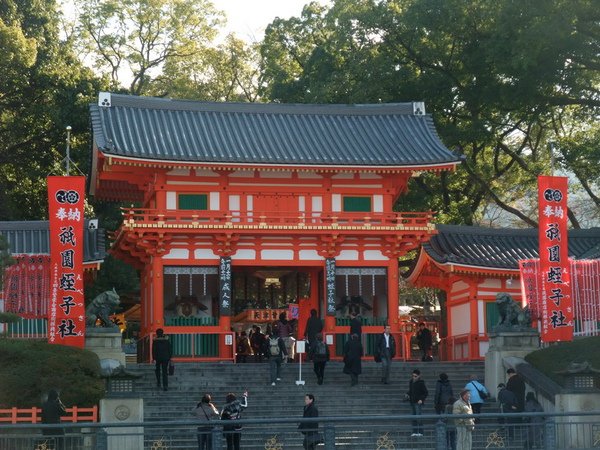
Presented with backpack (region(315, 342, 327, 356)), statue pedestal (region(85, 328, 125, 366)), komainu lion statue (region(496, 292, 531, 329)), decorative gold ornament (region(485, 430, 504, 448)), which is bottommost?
decorative gold ornament (region(485, 430, 504, 448))

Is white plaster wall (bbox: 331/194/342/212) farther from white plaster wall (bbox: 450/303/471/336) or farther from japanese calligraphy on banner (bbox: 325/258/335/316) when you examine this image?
white plaster wall (bbox: 450/303/471/336)

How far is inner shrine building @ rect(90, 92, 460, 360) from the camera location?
39.0 meters

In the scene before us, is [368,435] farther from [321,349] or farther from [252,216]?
[252,216]

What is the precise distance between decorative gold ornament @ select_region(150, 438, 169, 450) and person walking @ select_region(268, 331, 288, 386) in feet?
38.5

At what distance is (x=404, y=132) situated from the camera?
43.4 metres

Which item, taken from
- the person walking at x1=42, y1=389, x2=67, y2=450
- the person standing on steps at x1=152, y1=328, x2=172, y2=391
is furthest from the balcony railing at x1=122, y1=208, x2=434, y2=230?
the person walking at x1=42, y1=389, x2=67, y2=450

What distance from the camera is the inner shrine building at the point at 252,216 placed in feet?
128

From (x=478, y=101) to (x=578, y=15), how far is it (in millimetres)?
7334

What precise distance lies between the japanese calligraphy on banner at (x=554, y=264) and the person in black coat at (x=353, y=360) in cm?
524

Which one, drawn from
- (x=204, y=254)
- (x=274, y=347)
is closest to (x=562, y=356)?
(x=274, y=347)

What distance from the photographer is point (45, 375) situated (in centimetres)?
2756

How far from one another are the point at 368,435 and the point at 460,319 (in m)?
22.4

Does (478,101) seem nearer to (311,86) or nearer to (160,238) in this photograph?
(311,86)

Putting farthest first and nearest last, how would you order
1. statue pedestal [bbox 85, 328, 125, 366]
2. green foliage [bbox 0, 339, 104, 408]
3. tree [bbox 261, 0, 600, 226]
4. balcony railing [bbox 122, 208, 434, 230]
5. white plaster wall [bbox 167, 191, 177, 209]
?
tree [bbox 261, 0, 600, 226]
white plaster wall [bbox 167, 191, 177, 209]
balcony railing [bbox 122, 208, 434, 230]
statue pedestal [bbox 85, 328, 125, 366]
green foliage [bbox 0, 339, 104, 408]
